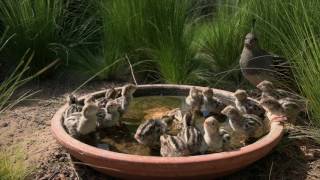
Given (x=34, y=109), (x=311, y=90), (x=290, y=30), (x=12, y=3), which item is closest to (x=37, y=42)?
(x=12, y=3)

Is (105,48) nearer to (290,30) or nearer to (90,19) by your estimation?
(90,19)

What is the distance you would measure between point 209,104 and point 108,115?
94 centimetres

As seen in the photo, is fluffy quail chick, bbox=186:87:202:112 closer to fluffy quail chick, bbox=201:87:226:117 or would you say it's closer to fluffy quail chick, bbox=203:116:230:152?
fluffy quail chick, bbox=201:87:226:117

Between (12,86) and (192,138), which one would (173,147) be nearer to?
(192,138)

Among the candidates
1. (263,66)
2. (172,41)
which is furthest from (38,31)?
(263,66)

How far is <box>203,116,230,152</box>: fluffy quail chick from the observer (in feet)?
13.8

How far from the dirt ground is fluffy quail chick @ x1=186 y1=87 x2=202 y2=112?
0.78m

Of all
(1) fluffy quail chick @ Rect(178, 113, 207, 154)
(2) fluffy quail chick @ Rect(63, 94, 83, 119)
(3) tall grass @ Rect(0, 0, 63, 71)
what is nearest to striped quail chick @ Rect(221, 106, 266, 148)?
(1) fluffy quail chick @ Rect(178, 113, 207, 154)

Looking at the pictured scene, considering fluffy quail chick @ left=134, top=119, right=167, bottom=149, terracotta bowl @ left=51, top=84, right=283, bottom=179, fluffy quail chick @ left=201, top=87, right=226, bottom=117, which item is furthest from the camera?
fluffy quail chick @ left=201, top=87, right=226, bottom=117

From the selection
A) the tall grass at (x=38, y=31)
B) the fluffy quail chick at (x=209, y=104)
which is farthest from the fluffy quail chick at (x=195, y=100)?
the tall grass at (x=38, y=31)

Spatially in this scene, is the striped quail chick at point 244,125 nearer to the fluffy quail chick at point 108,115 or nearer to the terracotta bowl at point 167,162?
the terracotta bowl at point 167,162

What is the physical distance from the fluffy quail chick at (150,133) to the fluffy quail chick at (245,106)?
0.81m

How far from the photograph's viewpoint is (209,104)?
505cm

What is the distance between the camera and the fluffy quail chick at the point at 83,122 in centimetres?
453
